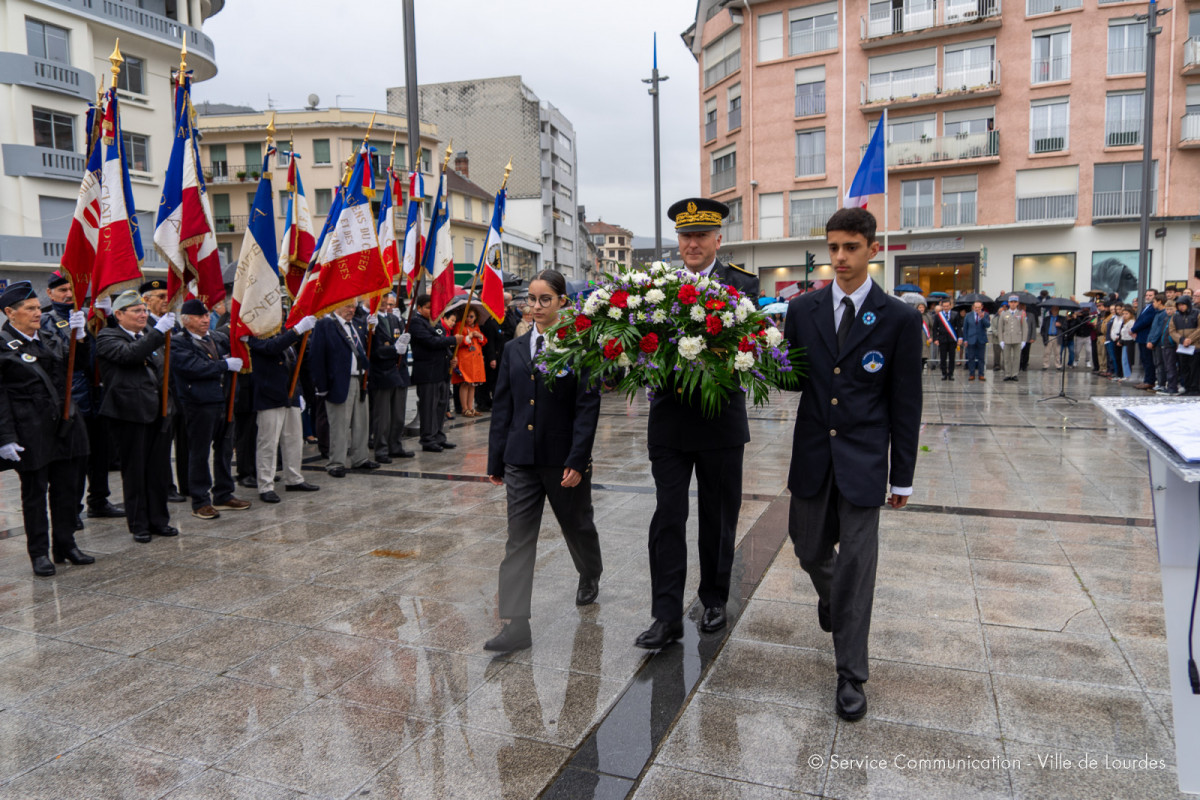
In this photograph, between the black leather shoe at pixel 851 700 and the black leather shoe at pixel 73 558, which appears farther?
the black leather shoe at pixel 73 558

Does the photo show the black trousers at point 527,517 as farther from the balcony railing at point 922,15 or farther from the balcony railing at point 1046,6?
the balcony railing at point 1046,6

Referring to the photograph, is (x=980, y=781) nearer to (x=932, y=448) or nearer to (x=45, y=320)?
(x=45, y=320)

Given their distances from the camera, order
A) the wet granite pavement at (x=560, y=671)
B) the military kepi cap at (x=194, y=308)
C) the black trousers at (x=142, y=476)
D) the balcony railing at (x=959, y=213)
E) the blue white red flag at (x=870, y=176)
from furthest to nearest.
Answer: the balcony railing at (x=959, y=213) → the blue white red flag at (x=870, y=176) → the military kepi cap at (x=194, y=308) → the black trousers at (x=142, y=476) → the wet granite pavement at (x=560, y=671)

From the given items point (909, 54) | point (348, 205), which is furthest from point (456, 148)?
point (348, 205)

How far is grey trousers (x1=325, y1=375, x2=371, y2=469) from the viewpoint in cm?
943

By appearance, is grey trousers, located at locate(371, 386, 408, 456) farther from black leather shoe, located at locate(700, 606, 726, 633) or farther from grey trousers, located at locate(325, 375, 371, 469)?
black leather shoe, located at locate(700, 606, 726, 633)

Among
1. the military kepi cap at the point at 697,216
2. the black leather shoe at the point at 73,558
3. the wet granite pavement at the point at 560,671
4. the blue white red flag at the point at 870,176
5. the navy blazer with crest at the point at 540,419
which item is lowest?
the wet granite pavement at the point at 560,671

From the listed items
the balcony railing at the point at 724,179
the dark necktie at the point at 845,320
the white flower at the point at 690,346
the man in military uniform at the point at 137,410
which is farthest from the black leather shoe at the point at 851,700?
the balcony railing at the point at 724,179

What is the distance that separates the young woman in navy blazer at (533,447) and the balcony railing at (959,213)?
35.8 m

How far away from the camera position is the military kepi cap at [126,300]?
6.86 meters

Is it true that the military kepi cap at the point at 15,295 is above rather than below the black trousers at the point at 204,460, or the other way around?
above

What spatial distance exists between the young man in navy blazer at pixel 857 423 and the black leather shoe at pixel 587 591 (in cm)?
172

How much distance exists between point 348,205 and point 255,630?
570 centimetres

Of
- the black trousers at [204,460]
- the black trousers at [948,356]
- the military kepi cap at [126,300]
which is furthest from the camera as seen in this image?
the black trousers at [948,356]
